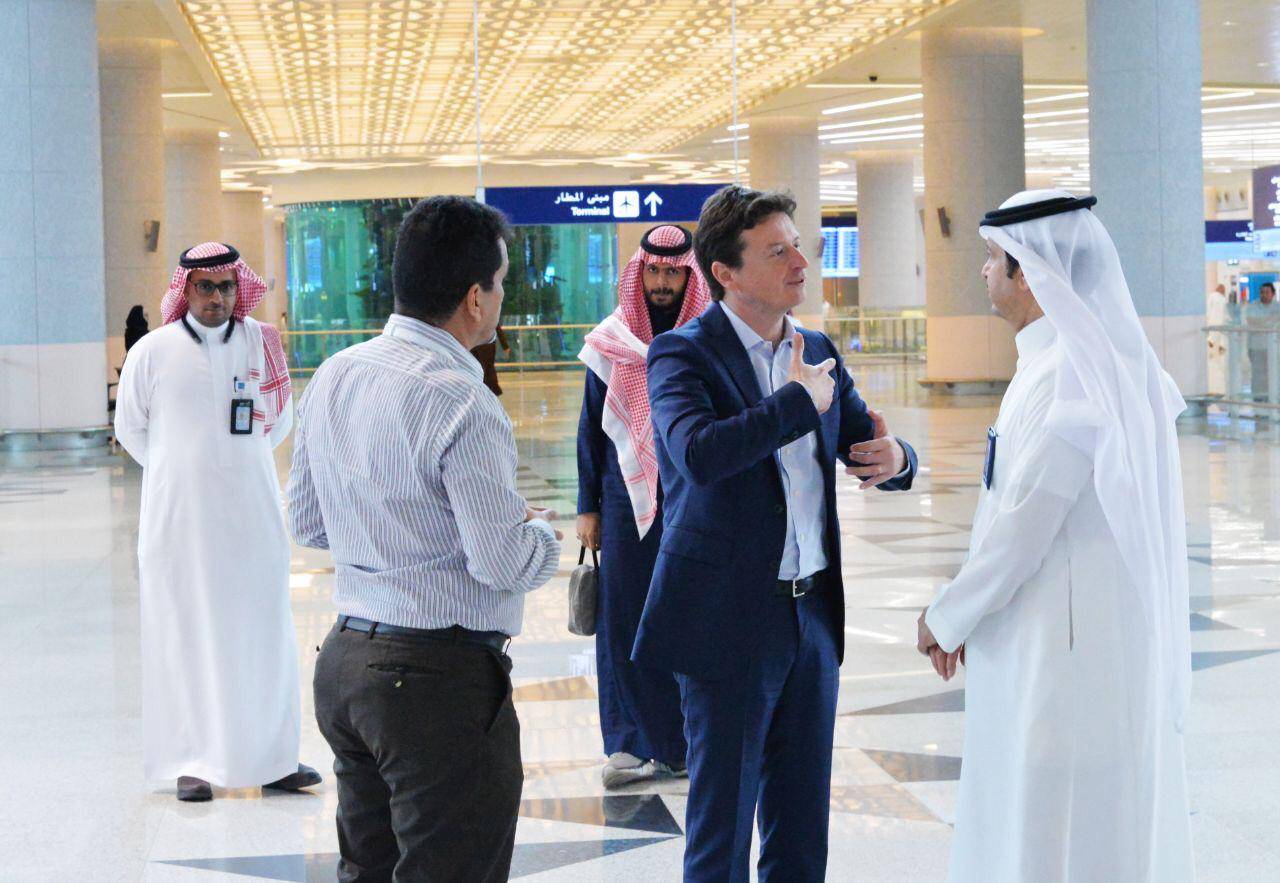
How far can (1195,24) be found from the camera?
1725cm

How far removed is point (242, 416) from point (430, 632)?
8.44 ft

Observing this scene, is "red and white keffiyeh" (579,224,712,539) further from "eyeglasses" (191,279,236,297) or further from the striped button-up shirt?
the striped button-up shirt

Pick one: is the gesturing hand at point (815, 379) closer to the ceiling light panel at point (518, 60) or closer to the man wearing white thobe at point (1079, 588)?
the man wearing white thobe at point (1079, 588)

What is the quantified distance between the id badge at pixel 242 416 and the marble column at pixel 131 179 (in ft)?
60.8

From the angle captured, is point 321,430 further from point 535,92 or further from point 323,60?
point 535,92

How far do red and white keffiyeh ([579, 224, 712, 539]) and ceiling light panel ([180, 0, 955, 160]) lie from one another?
15.4 meters

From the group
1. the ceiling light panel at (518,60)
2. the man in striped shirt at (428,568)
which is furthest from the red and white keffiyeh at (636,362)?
the ceiling light panel at (518,60)

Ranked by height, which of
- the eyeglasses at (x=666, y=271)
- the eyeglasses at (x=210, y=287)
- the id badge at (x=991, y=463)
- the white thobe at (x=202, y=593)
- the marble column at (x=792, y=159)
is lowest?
the white thobe at (x=202, y=593)

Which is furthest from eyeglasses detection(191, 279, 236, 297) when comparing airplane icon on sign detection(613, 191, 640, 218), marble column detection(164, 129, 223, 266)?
marble column detection(164, 129, 223, 266)

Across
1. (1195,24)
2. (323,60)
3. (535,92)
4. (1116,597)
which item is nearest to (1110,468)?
(1116,597)

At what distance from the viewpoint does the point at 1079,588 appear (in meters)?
2.93

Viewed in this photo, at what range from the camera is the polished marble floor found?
4.39 m

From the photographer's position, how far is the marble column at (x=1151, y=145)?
17000mm

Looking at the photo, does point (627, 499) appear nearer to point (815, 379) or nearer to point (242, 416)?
point (242, 416)
